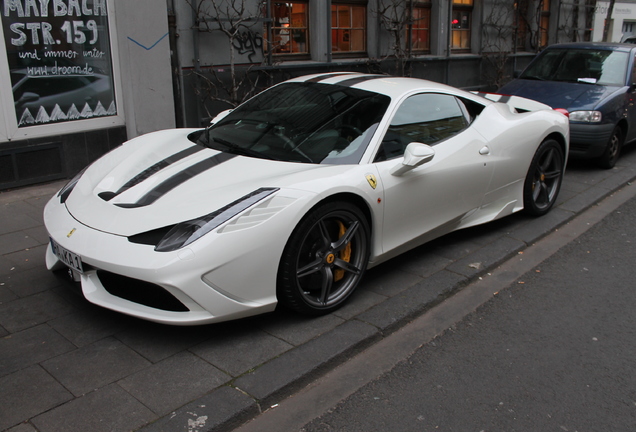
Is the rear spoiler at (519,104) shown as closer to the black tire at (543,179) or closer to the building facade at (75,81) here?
the black tire at (543,179)

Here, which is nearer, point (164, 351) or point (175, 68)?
point (164, 351)

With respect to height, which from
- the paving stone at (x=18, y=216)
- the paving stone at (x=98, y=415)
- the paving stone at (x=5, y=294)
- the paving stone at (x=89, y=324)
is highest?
the paving stone at (x=18, y=216)

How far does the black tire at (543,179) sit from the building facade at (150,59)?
15.2 ft

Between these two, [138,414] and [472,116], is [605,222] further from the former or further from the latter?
[138,414]

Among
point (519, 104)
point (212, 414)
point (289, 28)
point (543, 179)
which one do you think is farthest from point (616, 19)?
point (212, 414)

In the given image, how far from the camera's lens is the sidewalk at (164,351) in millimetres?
2811

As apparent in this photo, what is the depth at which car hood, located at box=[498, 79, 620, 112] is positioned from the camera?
788 cm

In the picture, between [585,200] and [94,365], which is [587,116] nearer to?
[585,200]

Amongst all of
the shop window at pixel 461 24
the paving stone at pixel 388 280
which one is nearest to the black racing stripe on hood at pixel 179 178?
the paving stone at pixel 388 280

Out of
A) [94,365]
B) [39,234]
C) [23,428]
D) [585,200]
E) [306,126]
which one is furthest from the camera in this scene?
[585,200]

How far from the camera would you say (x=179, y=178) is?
3768 millimetres

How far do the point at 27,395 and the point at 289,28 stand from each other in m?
8.45

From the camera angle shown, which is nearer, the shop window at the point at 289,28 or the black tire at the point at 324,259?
the black tire at the point at 324,259

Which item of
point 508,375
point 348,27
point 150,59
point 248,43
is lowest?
point 508,375
